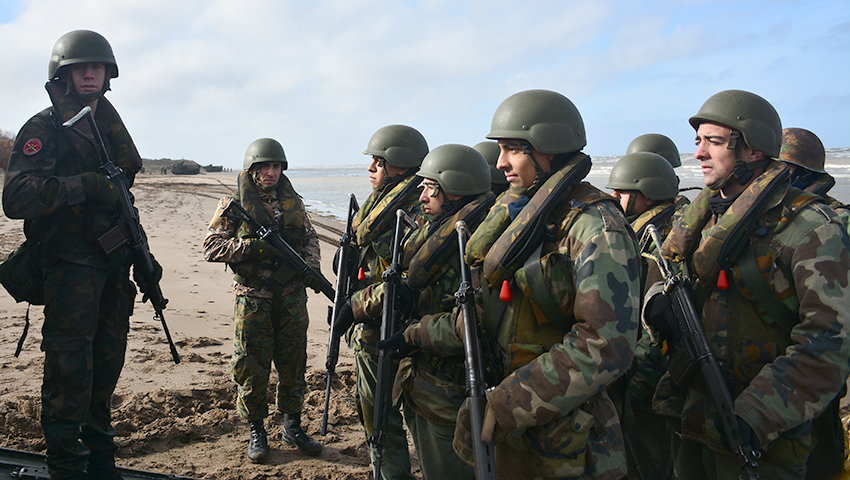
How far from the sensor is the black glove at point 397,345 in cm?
315

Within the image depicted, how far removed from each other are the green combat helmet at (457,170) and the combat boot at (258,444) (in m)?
2.47

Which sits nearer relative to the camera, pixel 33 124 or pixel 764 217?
pixel 764 217

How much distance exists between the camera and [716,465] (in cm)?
271

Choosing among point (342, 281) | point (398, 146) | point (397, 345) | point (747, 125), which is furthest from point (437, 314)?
point (398, 146)

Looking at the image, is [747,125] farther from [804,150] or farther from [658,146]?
[658,146]

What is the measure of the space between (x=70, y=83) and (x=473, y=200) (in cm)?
278

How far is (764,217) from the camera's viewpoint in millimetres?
2611

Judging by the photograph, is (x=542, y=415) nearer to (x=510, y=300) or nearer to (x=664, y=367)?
(x=510, y=300)

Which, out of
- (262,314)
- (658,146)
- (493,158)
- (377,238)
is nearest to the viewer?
(377,238)

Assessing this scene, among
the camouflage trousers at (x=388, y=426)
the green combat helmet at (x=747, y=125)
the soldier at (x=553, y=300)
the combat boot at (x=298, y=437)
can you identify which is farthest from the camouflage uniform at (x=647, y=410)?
the combat boot at (x=298, y=437)

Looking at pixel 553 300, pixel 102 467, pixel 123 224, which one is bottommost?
pixel 102 467

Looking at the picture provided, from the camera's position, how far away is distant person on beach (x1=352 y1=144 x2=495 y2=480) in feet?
10.0

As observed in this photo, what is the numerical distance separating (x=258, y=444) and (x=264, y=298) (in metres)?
1.16

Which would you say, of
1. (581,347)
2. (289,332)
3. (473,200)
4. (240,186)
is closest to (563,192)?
(581,347)
